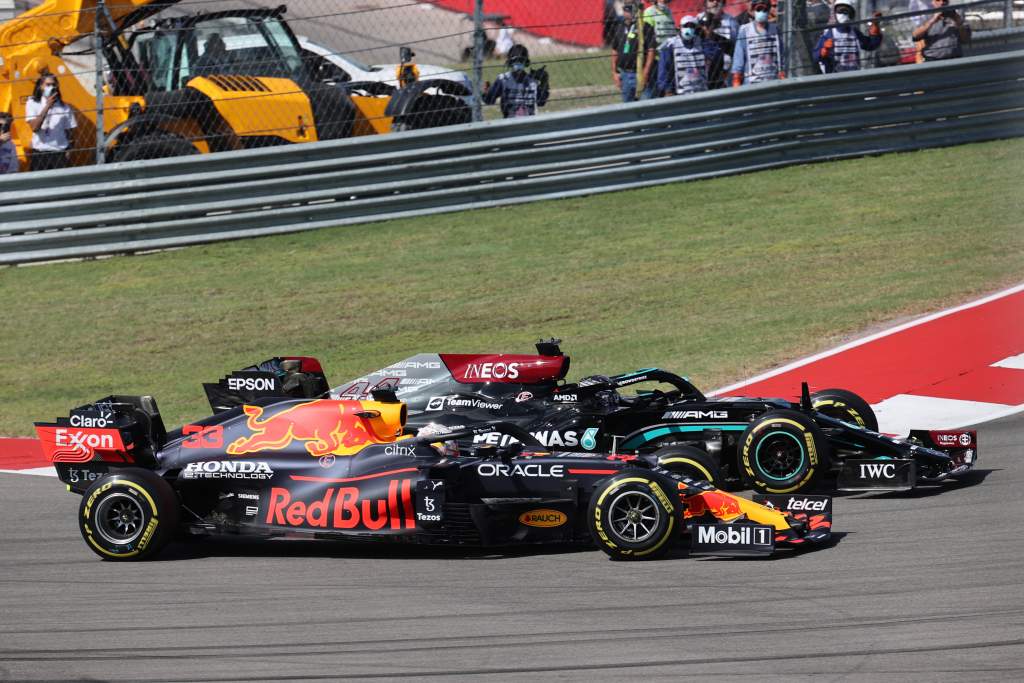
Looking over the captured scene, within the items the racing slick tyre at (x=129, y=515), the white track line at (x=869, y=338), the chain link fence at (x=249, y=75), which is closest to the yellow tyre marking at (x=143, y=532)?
the racing slick tyre at (x=129, y=515)

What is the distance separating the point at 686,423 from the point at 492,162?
321 inches

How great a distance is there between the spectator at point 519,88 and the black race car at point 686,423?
23.2 ft

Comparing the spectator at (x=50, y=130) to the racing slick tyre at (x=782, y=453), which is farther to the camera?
the spectator at (x=50, y=130)

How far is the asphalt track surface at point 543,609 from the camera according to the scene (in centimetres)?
595

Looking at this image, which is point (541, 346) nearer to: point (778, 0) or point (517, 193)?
point (517, 193)

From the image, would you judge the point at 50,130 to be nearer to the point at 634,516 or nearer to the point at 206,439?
the point at 206,439

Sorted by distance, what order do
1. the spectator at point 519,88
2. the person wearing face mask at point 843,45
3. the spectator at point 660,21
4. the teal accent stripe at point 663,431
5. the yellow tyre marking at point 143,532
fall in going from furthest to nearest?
the person wearing face mask at point 843,45, the spectator at point 660,21, the spectator at point 519,88, the teal accent stripe at point 663,431, the yellow tyre marking at point 143,532


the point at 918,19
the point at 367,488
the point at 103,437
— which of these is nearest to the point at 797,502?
the point at 367,488

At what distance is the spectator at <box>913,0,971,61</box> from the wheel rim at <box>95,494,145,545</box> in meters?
12.9

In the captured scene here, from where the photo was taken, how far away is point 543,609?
6793mm

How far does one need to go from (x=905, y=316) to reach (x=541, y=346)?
4.37m

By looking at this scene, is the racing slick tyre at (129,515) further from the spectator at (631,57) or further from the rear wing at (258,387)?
the spectator at (631,57)

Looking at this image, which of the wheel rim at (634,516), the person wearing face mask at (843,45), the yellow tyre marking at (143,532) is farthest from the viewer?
the person wearing face mask at (843,45)

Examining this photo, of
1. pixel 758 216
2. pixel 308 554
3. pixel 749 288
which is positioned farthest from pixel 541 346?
pixel 758 216
